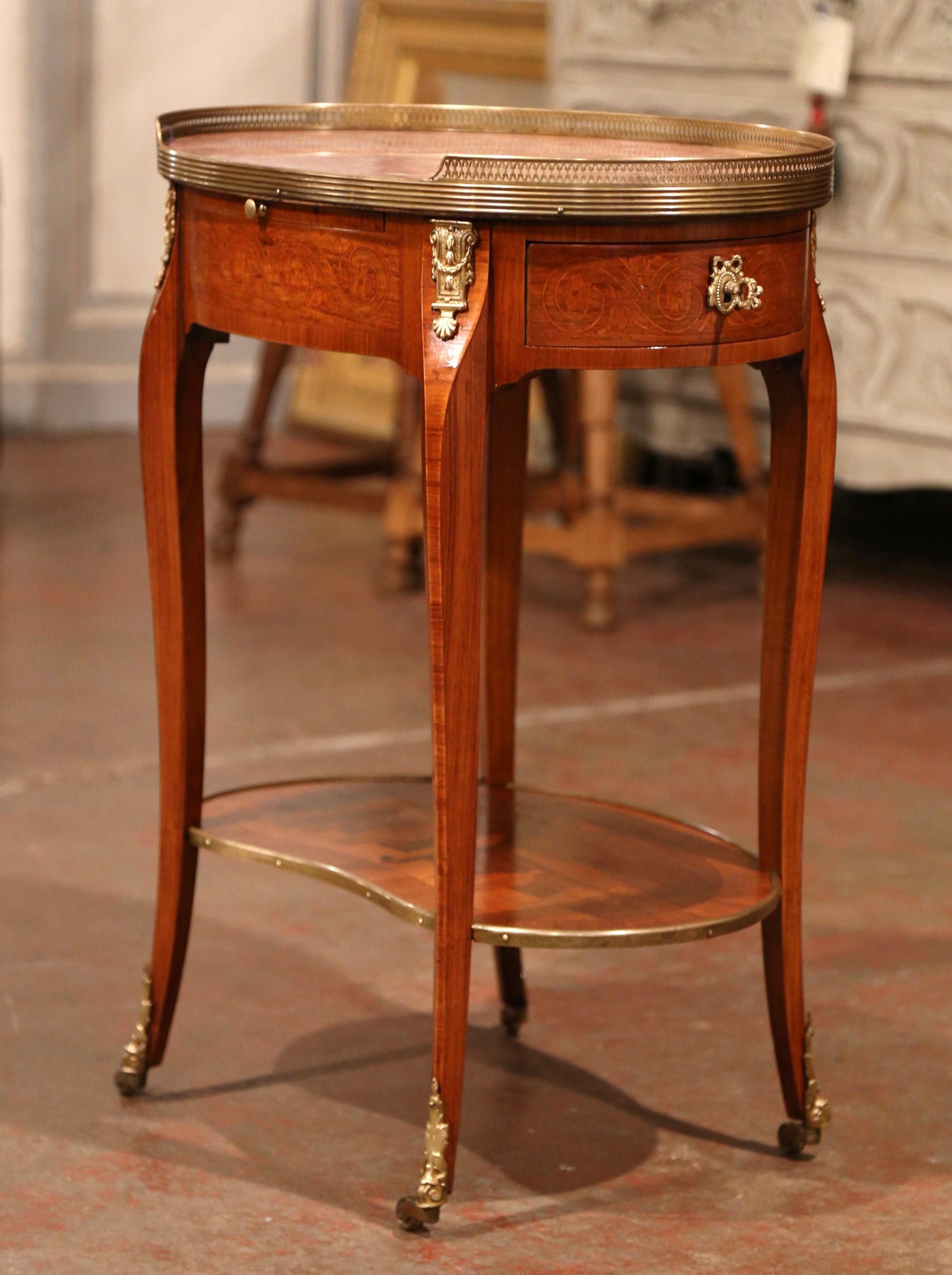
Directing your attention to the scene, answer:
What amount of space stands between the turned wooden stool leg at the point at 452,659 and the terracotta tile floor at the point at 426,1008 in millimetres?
146

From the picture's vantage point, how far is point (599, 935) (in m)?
1.81

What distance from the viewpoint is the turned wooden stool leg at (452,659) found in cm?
168

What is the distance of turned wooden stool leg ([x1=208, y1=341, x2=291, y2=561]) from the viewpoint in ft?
15.5

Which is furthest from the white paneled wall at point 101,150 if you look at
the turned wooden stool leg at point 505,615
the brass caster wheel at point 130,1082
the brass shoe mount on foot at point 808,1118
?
the brass shoe mount on foot at point 808,1118

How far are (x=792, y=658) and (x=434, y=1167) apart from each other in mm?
626

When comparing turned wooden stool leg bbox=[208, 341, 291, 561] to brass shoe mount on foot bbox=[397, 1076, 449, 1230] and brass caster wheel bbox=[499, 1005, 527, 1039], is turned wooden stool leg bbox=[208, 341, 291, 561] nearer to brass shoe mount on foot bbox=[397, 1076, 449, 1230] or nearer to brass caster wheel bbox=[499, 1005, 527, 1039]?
brass caster wheel bbox=[499, 1005, 527, 1039]

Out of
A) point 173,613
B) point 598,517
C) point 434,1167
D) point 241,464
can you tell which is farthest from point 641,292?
point 241,464

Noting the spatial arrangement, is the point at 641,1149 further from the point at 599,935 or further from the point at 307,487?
the point at 307,487

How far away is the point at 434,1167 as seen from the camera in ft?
5.96

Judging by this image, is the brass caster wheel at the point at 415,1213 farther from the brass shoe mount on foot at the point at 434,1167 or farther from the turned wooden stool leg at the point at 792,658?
the turned wooden stool leg at the point at 792,658

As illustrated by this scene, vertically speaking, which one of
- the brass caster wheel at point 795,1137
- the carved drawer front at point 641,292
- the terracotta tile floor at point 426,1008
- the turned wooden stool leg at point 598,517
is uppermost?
the carved drawer front at point 641,292

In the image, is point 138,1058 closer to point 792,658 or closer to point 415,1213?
point 415,1213

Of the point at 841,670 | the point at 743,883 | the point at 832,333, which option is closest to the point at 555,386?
the point at 832,333

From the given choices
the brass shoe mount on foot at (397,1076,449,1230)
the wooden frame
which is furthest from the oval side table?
the wooden frame
